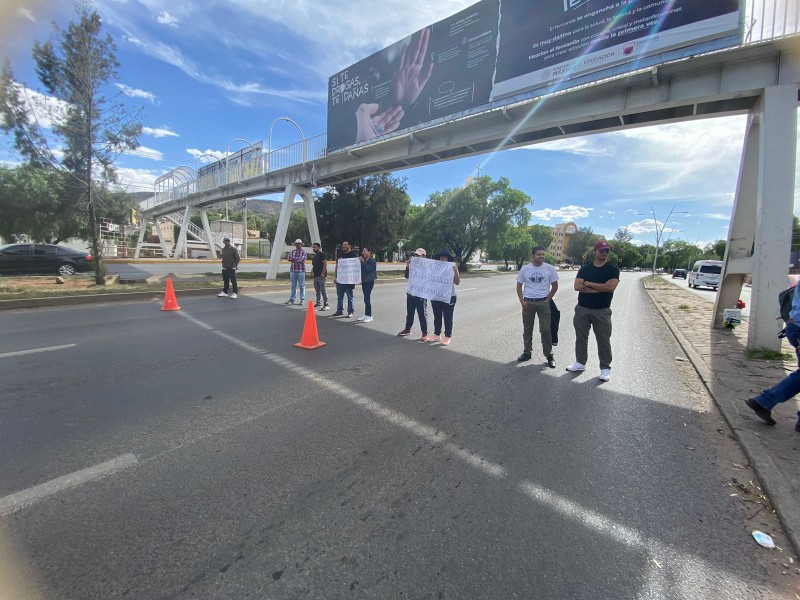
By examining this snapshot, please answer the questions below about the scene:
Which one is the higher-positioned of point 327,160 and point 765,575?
point 327,160

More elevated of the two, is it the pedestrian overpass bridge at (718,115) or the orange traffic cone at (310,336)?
the pedestrian overpass bridge at (718,115)

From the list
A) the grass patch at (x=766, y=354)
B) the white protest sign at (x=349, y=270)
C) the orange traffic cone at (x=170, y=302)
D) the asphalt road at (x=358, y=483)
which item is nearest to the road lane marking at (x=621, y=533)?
the asphalt road at (x=358, y=483)

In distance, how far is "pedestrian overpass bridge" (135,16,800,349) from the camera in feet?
22.7

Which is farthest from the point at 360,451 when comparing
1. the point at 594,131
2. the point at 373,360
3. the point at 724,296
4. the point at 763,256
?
the point at 594,131

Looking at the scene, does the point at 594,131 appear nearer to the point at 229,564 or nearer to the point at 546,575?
the point at 546,575

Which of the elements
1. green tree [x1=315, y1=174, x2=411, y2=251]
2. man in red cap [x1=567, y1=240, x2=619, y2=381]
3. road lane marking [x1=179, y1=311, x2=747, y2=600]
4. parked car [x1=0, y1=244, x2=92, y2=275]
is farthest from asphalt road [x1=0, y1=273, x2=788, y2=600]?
green tree [x1=315, y1=174, x2=411, y2=251]

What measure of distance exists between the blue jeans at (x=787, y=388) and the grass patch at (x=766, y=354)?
11.8 feet

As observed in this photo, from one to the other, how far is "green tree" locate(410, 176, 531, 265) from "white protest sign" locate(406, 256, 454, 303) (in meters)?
33.0

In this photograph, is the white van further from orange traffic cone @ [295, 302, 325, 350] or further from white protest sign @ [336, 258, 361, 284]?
orange traffic cone @ [295, 302, 325, 350]

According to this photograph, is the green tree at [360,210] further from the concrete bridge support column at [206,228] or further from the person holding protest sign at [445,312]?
the person holding protest sign at [445,312]

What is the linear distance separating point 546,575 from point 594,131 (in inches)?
493

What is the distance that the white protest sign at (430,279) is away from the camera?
7.21m

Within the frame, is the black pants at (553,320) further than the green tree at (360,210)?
No

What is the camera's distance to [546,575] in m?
1.95
